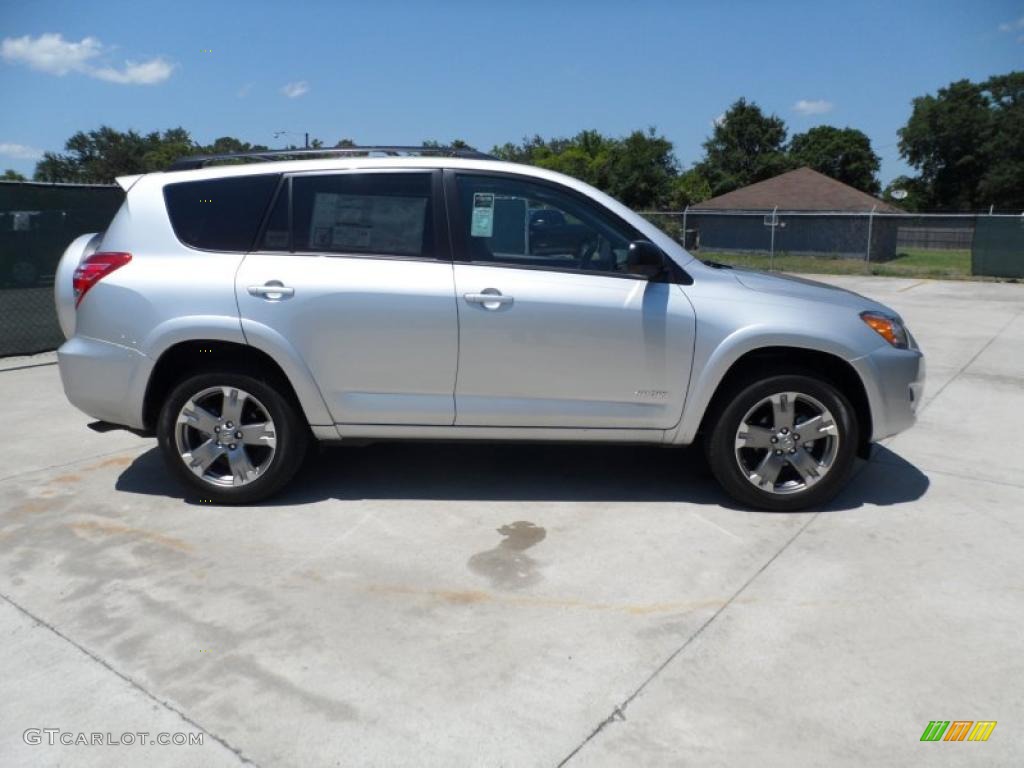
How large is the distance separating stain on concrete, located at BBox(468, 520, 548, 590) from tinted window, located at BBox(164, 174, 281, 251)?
205 cm

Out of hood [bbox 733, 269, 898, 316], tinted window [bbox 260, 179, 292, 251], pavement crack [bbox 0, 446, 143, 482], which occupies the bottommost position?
pavement crack [bbox 0, 446, 143, 482]

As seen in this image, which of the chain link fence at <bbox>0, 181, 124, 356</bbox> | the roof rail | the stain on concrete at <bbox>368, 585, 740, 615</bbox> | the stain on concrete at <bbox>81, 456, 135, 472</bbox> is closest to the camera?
the stain on concrete at <bbox>368, 585, 740, 615</bbox>

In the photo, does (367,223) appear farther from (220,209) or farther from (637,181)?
(637,181)

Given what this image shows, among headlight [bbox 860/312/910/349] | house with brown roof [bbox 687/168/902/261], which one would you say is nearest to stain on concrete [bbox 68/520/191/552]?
headlight [bbox 860/312/910/349]

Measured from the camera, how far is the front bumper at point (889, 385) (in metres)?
4.32

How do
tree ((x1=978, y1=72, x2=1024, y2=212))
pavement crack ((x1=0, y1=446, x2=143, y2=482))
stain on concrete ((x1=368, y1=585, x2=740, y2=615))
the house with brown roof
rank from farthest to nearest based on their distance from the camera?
tree ((x1=978, y1=72, x2=1024, y2=212)) → the house with brown roof → pavement crack ((x1=0, y1=446, x2=143, y2=482)) → stain on concrete ((x1=368, y1=585, x2=740, y2=615))

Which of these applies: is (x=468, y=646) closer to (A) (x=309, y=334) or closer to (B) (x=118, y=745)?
(B) (x=118, y=745)

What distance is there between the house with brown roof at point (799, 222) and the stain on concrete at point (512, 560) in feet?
94.4

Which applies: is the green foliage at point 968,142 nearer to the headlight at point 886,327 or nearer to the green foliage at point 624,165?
the green foliage at point 624,165

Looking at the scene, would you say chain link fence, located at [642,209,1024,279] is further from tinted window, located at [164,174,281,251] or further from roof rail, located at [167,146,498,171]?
tinted window, located at [164,174,281,251]

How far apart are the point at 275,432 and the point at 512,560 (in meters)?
1.49

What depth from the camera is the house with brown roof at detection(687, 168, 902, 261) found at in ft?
114

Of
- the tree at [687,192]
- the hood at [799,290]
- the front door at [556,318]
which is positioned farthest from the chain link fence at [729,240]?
the tree at [687,192]

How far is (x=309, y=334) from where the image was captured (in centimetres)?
425
